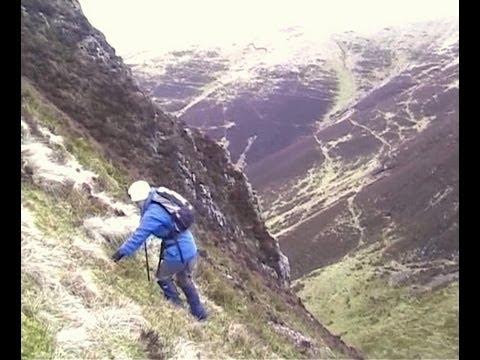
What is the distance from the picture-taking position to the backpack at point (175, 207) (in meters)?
7.95

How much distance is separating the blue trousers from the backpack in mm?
752

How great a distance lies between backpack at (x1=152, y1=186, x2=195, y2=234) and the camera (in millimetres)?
7947

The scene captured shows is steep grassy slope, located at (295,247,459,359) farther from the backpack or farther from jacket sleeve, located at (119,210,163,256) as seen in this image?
jacket sleeve, located at (119,210,163,256)

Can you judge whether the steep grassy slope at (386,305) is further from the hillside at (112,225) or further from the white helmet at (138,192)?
the white helmet at (138,192)

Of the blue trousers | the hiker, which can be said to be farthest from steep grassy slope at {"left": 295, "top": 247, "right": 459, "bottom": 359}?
the hiker

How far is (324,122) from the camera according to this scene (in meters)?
116

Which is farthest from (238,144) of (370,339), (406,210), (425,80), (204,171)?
(204,171)

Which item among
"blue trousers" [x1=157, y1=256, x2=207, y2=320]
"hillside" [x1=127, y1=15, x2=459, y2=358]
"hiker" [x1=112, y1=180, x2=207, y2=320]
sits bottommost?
"hillside" [x1=127, y1=15, x2=459, y2=358]

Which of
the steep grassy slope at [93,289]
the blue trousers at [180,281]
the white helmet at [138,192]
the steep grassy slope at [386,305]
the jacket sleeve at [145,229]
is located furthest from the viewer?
the steep grassy slope at [386,305]

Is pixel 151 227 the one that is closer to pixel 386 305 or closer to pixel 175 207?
pixel 175 207

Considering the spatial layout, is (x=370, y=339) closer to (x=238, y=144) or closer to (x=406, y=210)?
(x=406, y=210)

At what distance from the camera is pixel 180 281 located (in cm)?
902

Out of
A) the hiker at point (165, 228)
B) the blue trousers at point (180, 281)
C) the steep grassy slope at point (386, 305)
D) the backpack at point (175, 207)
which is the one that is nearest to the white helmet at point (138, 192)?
the hiker at point (165, 228)
